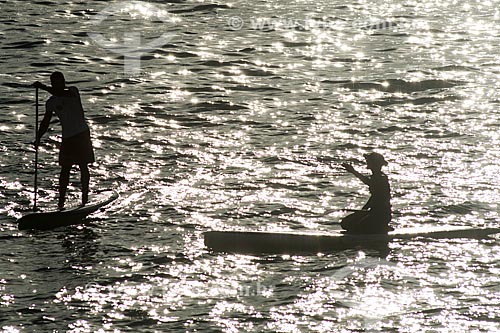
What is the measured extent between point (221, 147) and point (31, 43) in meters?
12.3

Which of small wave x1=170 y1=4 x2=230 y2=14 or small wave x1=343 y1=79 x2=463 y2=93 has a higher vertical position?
small wave x1=170 y1=4 x2=230 y2=14

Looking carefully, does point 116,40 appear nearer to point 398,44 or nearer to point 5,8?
point 5,8

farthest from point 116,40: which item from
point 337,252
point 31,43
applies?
point 337,252

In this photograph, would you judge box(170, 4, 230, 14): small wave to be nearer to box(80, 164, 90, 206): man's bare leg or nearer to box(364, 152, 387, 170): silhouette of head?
box(80, 164, 90, 206): man's bare leg

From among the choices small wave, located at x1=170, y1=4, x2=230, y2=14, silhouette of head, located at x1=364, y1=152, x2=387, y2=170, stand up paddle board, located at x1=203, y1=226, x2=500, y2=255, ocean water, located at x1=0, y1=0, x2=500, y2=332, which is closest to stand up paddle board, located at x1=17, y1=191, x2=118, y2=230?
ocean water, located at x1=0, y1=0, x2=500, y2=332

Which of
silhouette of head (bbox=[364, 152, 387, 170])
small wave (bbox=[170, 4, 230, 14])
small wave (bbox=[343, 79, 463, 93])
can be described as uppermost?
silhouette of head (bbox=[364, 152, 387, 170])

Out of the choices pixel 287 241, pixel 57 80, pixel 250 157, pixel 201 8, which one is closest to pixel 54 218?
pixel 57 80

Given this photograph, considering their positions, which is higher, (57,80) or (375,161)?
(57,80)

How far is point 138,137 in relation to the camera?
2434 centimetres

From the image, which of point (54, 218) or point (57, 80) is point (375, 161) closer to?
point (57, 80)

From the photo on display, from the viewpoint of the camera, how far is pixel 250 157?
74.9 feet

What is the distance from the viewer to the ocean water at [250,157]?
49.5 feet

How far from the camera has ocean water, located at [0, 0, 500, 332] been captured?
15078 mm

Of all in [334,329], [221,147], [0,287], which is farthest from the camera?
[221,147]
